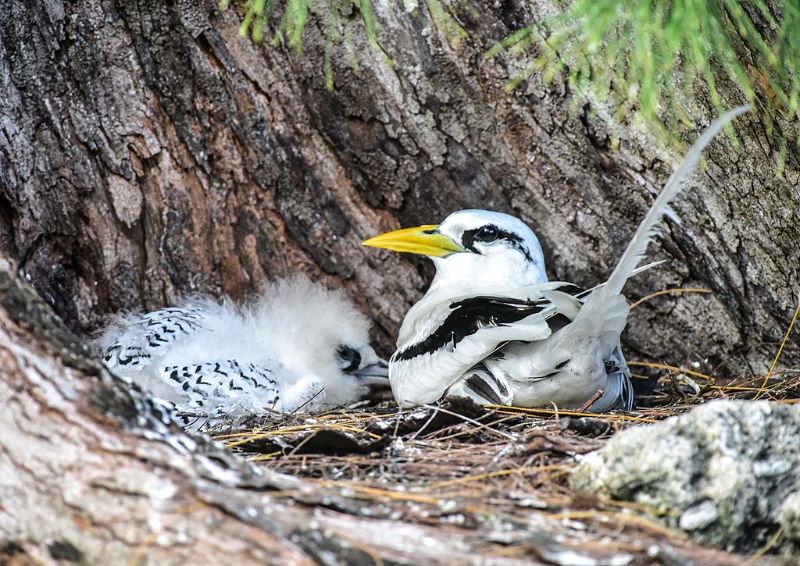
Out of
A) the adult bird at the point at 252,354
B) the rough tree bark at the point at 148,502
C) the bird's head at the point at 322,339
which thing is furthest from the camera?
the bird's head at the point at 322,339

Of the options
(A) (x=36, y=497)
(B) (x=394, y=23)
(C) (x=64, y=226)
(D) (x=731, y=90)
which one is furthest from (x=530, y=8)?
(A) (x=36, y=497)

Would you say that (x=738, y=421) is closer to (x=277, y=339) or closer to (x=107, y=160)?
→ (x=277, y=339)

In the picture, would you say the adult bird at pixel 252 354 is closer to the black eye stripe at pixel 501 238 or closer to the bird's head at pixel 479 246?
the bird's head at pixel 479 246

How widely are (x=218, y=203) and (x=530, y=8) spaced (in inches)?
70.1

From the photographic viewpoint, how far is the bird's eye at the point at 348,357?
4.74 metres

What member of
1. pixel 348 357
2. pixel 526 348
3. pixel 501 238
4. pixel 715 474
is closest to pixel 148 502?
pixel 715 474

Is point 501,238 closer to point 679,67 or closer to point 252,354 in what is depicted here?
point 679,67

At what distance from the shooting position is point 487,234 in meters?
4.27

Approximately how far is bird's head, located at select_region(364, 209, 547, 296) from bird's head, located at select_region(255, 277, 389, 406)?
0.59m

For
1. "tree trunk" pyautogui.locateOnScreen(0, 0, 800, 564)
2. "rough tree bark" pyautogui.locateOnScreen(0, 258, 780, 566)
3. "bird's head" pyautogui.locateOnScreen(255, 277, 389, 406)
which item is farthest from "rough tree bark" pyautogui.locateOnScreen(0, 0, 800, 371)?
"rough tree bark" pyautogui.locateOnScreen(0, 258, 780, 566)

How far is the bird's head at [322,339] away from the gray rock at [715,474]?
2222 mm

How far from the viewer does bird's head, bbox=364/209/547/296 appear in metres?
4.26

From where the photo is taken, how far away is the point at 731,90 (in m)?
4.01

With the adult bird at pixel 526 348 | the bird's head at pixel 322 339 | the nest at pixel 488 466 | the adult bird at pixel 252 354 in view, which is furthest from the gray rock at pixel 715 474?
the bird's head at pixel 322 339
